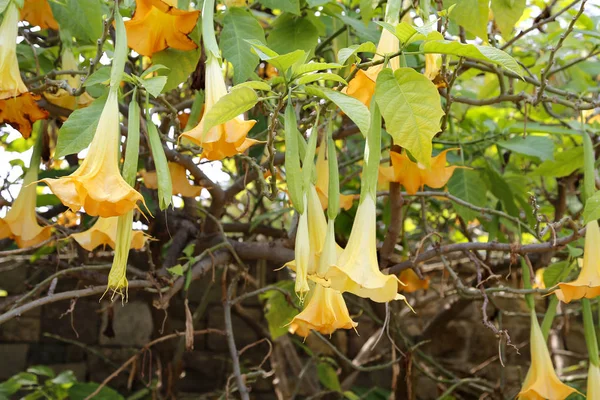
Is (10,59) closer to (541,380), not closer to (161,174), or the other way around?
(161,174)

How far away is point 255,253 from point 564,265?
78 cm

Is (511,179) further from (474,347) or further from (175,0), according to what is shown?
(474,347)

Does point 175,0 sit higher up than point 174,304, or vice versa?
point 175,0

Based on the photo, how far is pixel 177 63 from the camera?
1.14m

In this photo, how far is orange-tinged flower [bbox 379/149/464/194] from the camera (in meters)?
1.25

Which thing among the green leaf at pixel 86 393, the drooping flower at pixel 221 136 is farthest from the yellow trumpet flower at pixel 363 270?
the green leaf at pixel 86 393

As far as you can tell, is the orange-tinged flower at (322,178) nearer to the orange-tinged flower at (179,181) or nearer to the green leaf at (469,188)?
the orange-tinged flower at (179,181)

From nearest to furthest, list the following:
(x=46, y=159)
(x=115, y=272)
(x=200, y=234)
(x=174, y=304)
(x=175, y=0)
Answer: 1. (x=115, y=272)
2. (x=175, y=0)
3. (x=46, y=159)
4. (x=200, y=234)
5. (x=174, y=304)

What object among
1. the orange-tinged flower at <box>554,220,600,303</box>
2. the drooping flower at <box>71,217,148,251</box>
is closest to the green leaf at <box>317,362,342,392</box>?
the orange-tinged flower at <box>554,220,600,303</box>

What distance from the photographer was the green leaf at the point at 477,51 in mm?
771

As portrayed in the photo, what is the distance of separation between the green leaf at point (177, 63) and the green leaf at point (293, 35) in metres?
0.20

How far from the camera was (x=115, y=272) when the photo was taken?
0.76 metres

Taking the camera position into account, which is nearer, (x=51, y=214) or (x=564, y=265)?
(x=564, y=265)

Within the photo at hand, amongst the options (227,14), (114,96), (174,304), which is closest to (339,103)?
(114,96)
